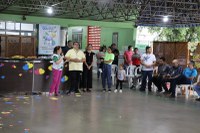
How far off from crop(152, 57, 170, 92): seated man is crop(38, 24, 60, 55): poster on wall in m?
7.40

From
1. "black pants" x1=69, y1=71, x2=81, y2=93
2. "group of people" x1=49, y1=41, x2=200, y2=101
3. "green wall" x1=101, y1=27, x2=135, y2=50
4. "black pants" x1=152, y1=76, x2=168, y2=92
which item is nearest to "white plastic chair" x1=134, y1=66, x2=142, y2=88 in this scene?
"group of people" x1=49, y1=41, x2=200, y2=101

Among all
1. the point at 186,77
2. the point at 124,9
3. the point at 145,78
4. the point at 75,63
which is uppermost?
the point at 124,9

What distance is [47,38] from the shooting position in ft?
58.3

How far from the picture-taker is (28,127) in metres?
6.19

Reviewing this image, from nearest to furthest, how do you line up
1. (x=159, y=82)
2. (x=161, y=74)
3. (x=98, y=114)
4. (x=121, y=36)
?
1. (x=98, y=114)
2. (x=161, y=74)
3. (x=159, y=82)
4. (x=121, y=36)

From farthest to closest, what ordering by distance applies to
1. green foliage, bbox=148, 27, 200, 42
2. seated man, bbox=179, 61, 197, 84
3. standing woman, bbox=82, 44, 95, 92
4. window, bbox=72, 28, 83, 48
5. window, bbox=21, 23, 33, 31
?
window, bbox=72, 28, 83, 48
green foliage, bbox=148, 27, 200, 42
window, bbox=21, 23, 33, 31
standing woman, bbox=82, 44, 95, 92
seated man, bbox=179, 61, 197, 84

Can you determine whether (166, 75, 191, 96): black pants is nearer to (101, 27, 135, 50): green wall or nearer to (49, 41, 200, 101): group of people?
(49, 41, 200, 101): group of people

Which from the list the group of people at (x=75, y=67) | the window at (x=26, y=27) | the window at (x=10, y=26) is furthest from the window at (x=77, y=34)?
the group of people at (x=75, y=67)

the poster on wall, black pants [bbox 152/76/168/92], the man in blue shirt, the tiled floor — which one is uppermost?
the poster on wall

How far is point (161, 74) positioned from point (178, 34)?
11519 mm

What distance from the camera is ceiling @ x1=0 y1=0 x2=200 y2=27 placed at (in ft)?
57.7

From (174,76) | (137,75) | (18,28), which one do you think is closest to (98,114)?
(174,76)

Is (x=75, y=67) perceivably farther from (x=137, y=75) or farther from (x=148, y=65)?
(x=137, y=75)

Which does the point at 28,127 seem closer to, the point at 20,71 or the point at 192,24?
the point at 20,71
